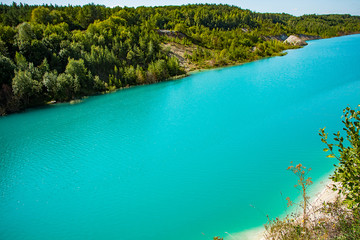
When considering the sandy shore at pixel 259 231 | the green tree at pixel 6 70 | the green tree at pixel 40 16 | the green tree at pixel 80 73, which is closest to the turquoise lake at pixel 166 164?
the sandy shore at pixel 259 231

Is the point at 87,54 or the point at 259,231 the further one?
Result: the point at 87,54

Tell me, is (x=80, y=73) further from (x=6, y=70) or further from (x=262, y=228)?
(x=262, y=228)

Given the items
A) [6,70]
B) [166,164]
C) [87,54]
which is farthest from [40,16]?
[166,164]

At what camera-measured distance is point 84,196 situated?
15.5 meters

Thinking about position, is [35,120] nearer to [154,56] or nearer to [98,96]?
[98,96]

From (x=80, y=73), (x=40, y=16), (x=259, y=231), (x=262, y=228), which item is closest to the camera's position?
(x=259, y=231)

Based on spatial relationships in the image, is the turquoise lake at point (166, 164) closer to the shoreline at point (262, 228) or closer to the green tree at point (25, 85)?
the shoreline at point (262, 228)

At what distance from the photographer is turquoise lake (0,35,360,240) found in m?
12.5

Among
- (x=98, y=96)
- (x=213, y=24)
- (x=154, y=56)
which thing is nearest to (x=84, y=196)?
(x=98, y=96)

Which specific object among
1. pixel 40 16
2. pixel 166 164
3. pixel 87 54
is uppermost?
pixel 40 16

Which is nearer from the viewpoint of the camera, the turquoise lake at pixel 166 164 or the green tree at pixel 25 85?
the turquoise lake at pixel 166 164

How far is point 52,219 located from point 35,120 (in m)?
28.0

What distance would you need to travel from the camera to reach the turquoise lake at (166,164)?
12.5 m

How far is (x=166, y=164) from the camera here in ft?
60.3
